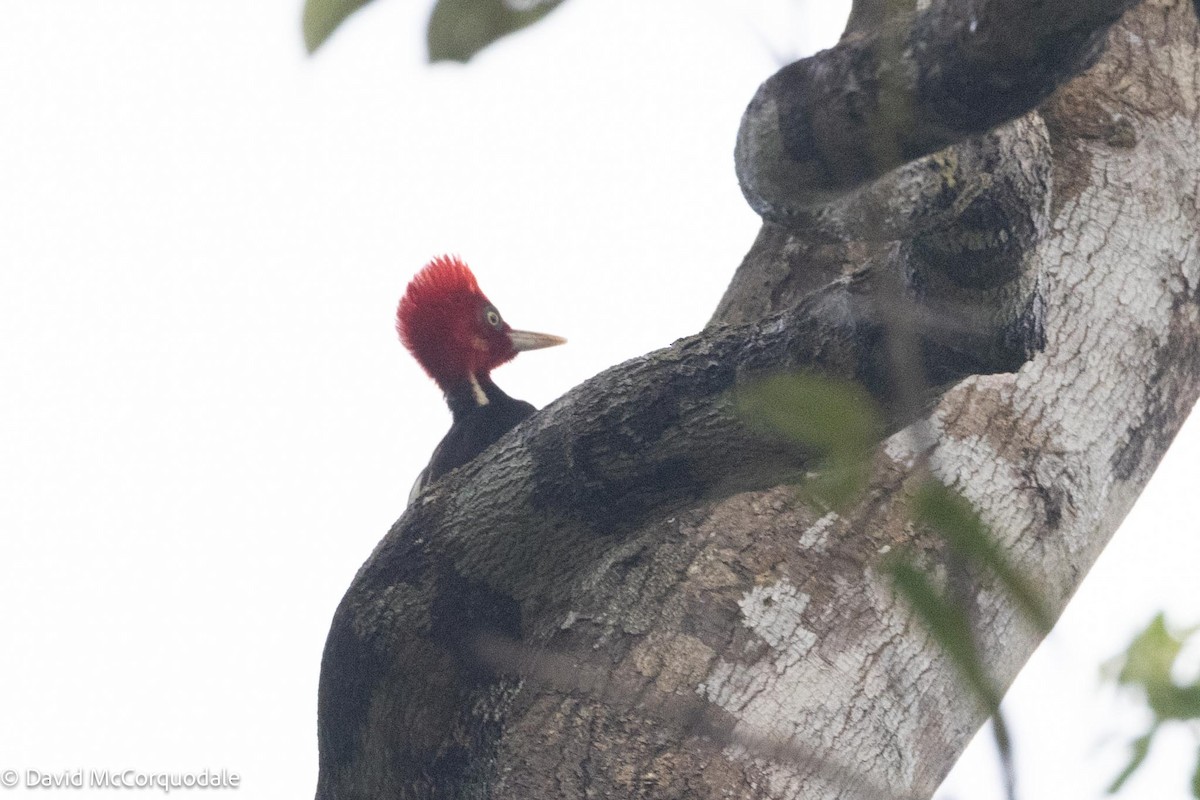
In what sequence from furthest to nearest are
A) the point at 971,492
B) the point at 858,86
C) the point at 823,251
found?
1. the point at 823,251
2. the point at 971,492
3. the point at 858,86

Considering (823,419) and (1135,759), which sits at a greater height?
(823,419)

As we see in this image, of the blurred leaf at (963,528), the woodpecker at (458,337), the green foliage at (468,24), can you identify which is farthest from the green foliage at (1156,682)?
the woodpecker at (458,337)

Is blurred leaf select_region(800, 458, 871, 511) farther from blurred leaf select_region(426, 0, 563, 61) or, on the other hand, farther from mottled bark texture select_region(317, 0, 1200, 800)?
mottled bark texture select_region(317, 0, 1200, 800)

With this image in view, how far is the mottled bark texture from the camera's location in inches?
62.5

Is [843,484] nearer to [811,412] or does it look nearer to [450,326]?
[811,412]

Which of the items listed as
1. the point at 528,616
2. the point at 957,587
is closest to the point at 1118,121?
the point at 528,616

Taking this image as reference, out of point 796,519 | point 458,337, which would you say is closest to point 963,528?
point 796,519

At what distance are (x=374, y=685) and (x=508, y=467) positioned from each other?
0.42 meters

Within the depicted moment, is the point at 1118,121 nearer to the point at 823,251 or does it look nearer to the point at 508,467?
the point at 823,251

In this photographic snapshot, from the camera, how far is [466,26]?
857 millimetres

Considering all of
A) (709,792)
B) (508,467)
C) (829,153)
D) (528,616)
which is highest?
(829,153)

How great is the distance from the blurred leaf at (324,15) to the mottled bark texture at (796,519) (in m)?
0.73

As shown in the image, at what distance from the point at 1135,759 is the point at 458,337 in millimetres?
4175

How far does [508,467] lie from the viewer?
1.93 m
